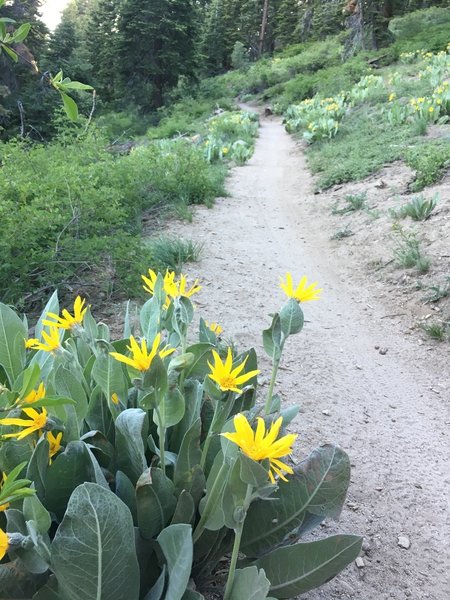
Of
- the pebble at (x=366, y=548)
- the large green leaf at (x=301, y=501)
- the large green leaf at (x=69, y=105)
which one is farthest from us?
the pebble at (x=366, y=548)

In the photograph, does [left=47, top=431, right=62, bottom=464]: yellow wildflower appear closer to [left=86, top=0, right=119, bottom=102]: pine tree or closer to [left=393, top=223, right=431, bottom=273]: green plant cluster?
[left=393, top=223, right=431, bottom=273]: green plant cluster

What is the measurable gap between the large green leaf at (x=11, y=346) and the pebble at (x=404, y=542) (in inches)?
64.2

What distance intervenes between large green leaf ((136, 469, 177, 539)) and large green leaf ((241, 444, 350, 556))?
0.26m

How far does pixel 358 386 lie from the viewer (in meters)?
3.26

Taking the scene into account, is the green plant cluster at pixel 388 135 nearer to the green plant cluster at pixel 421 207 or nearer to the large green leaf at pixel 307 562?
the green plant cluster at pixel 421 207

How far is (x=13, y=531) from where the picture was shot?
1.06 m

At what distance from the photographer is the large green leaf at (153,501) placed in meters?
1.18

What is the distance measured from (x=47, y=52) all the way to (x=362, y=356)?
20334mm

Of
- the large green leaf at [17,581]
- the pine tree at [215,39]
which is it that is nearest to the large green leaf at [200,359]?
the large green leaf at [17,581]

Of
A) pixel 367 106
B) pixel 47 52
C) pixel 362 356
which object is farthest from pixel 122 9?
pixel 362 356

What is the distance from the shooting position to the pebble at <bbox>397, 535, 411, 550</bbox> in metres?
1.98

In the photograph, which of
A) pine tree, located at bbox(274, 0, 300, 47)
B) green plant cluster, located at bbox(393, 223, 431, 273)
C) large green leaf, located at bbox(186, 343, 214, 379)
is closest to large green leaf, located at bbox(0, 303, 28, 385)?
large green leaf, located at bbox(186, 343, 214, 379)

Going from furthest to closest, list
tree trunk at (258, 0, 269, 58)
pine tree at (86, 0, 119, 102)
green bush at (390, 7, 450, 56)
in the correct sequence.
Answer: tree trunk at (258, 0, 269, 58) < pine tree at (86, 0, 119, 102) < green bush at (390, 7, 450, 56)

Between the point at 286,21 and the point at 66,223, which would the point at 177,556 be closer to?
the point at 66,223
